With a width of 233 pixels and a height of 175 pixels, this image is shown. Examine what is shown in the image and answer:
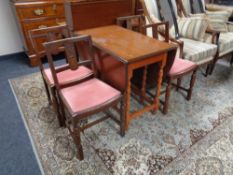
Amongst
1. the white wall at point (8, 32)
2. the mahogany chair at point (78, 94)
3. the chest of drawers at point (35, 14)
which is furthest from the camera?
the white wall at point (8, 32)

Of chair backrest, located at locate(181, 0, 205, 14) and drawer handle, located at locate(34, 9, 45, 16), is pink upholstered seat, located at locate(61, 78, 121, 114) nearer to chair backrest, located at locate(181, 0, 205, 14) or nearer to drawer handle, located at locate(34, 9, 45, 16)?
drawer handle, located at locate(34, 9, 45, 16)

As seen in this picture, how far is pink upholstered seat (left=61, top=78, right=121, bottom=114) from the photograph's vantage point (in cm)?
128

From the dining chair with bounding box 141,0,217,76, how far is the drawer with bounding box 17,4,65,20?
4.03ft

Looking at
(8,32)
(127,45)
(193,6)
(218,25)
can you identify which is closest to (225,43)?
(218,25)

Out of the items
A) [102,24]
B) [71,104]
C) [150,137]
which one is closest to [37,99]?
[71,104]

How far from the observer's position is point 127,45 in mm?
1487

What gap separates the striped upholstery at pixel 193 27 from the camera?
7.91 ft

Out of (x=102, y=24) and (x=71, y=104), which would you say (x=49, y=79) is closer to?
(x=71, y=104)

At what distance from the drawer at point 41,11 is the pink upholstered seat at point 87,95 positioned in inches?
63.4

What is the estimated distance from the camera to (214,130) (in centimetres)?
174

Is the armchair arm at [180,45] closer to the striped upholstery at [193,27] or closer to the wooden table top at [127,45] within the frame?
the striped upholstery at [193,27]

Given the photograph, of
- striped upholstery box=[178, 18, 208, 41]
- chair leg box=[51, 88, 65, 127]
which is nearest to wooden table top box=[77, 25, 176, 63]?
chair leg box=[51, 88, 65, 127]

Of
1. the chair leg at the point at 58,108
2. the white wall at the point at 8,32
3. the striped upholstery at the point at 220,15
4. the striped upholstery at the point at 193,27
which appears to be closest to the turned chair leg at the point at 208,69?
the striped upholstery at the point at 193,27

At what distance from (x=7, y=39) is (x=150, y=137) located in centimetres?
274
